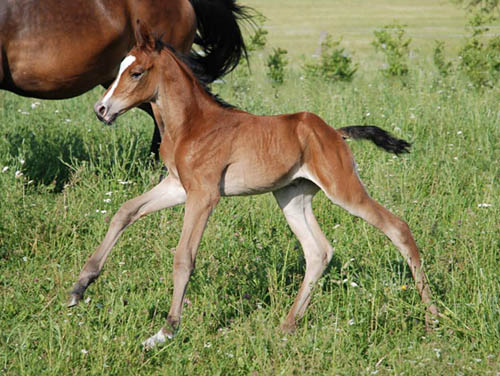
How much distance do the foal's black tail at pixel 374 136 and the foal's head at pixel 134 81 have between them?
114 cm

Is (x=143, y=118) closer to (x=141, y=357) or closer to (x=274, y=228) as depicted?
(x=274, y=228)

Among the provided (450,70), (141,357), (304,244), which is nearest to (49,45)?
(304,244)

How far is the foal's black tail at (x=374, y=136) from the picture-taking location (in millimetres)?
4195

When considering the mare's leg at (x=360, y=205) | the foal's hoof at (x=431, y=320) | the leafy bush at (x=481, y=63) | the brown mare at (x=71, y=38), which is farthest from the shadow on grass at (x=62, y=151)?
the leafy bush at (x=481, y=63)

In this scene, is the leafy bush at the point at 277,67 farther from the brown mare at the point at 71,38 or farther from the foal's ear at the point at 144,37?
the foal's ear at the point at 144,37

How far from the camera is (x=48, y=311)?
406cm

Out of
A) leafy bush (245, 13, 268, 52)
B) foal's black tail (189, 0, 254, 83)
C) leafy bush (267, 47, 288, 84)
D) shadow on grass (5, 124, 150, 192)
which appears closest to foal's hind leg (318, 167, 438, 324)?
shadow on grass (5, 124, 150, 192)

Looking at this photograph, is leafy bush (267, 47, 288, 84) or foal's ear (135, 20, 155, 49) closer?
foal's ear (135, 20, 155, 49)

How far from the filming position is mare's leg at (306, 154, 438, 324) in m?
3.92

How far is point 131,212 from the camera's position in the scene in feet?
13.2

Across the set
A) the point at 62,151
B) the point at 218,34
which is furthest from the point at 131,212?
the point at 218,34

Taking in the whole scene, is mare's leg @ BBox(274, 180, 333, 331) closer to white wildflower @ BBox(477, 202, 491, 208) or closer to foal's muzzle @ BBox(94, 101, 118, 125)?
foal's muzzle @ BBox(94, 101, 118, 125)

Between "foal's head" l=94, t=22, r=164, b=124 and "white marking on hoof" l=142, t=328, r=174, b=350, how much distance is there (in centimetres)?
113

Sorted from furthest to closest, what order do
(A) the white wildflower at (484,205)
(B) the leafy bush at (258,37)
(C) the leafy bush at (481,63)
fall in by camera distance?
1. (C) the leafy bush at (481,63)
2. (B) the leafy bush at (258,37)
3. (A) the white wildflower at (484,205)
